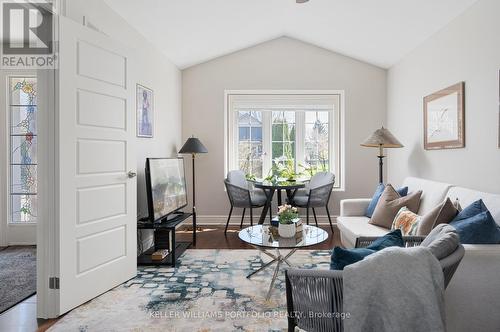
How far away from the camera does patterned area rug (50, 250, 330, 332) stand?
2.31 meters

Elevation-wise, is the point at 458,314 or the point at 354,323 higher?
the point at 354,323

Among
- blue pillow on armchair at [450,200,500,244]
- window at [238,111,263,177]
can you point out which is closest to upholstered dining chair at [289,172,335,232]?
window at [238,111,263,177]

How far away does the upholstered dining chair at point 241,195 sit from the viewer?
4902 millimetres

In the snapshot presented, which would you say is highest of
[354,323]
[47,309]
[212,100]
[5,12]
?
[5,12]

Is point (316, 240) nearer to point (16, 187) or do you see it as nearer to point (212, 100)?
point (212, 100)

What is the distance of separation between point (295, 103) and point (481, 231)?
12.7 feet

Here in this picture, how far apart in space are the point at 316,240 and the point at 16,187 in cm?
397

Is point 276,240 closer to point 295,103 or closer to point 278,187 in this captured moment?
point 278,187

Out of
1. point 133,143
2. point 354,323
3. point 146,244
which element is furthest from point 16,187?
point 354,323

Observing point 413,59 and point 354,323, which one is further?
point 413,59

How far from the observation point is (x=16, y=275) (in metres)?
3.27

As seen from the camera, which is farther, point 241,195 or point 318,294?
point 241,195

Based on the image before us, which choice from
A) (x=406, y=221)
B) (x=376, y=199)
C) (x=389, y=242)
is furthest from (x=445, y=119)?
(x=389, y=242)

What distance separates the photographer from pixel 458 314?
6.68 feet
